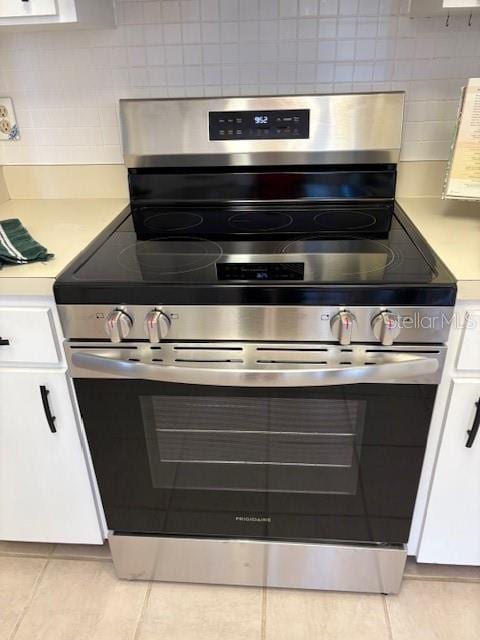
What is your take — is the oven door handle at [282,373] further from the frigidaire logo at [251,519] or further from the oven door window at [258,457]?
the frigidaire logo at [251,519]

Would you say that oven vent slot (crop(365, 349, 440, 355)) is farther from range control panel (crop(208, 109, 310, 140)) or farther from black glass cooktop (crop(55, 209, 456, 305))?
range control panel (crop(208, 109, 310, 140))

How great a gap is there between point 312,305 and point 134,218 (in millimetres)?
680

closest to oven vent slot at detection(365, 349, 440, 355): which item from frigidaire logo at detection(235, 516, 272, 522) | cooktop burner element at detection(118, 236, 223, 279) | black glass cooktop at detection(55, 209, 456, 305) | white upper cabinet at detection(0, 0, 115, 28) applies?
black glass cooktop at detection(55, 209, 456, 305)

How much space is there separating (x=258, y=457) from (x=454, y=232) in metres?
0.72

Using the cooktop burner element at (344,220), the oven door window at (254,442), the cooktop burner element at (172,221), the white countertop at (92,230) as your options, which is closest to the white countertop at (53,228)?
the white countertop at (92,230)

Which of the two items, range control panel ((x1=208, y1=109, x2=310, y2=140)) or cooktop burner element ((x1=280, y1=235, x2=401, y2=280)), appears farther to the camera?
range control panel ((x1=208, y1=109, x2=310, y2=140))

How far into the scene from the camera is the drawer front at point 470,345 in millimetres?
1034

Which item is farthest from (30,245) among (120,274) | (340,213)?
(340,213)

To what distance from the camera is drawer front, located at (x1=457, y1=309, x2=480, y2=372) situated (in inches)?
40.7

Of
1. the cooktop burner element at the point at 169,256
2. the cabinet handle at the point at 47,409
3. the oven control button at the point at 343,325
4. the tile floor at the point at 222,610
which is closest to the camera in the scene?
the oven control button at the point at 343,325

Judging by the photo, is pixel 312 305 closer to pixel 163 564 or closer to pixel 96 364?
pixel 96 364

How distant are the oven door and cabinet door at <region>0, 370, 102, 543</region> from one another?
8 centimetres

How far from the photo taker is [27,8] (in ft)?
3.72

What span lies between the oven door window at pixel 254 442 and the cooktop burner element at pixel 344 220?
48 centimetres
